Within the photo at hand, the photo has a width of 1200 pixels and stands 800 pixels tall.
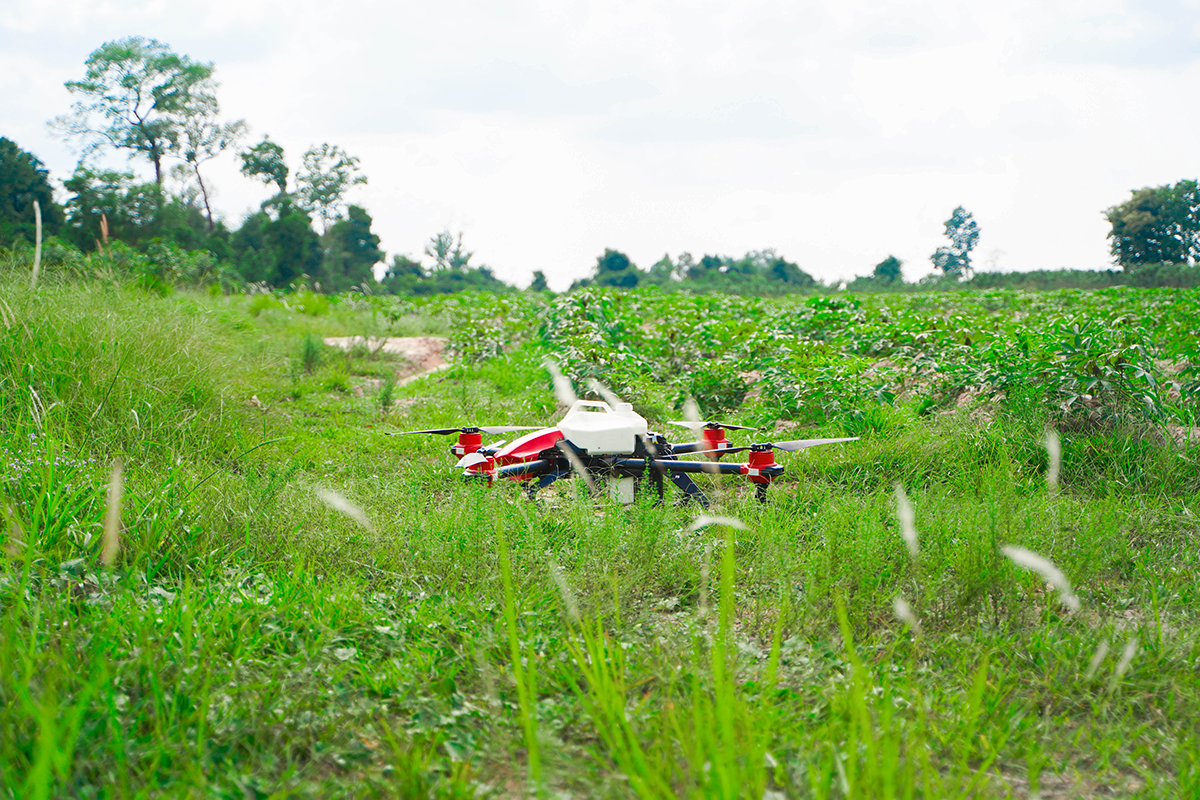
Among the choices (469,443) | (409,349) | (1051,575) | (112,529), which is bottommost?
(1051,575)

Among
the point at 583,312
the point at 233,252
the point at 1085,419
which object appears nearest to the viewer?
the point at 1085,419

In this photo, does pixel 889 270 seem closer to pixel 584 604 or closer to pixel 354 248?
pixel 354 248

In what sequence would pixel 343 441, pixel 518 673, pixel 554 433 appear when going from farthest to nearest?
pixel 343 441 → pixel 554 433 → pixel 518 673

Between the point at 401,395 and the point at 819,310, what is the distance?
4365 millimetres

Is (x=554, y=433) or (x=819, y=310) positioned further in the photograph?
(x=819, y=310)

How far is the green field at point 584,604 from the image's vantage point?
1480 mm

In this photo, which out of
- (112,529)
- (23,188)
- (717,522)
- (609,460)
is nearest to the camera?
(112,529)

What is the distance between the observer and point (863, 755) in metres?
1.56

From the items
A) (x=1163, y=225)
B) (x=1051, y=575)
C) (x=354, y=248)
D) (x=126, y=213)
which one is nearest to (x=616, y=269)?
(x=354, y=248)

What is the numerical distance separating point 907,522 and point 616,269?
123ft

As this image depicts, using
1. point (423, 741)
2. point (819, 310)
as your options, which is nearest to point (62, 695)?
point (423, 741)

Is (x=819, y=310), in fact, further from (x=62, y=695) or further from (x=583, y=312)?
(x=62, y=695)

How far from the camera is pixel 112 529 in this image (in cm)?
225

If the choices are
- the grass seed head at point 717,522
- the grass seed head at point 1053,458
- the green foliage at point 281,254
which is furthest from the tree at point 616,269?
the grass seed head at point 717,522
